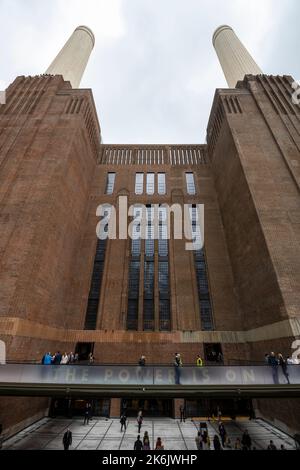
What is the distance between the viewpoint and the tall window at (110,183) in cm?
3072

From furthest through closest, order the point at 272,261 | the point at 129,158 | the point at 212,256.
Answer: the point at 129,158 → the point at 212,256 → the point at 272,261

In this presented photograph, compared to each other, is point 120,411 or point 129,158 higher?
point 129,158

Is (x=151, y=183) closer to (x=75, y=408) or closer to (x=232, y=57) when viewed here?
(x=75, y=408)

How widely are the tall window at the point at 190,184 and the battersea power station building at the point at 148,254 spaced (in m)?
0.25

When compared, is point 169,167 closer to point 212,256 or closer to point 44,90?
point 212,256

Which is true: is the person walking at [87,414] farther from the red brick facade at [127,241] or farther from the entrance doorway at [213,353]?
the entrance doorway at [213,353]

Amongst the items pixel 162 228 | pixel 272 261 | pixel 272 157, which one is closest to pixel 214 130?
pixel 272 157

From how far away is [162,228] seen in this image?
90.2 ft

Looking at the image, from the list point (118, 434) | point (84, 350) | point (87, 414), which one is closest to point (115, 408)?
point (87, 414)

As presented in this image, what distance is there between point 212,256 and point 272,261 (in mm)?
8314

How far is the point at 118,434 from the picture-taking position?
15.1 m

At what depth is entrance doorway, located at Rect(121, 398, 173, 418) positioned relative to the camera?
61.8ft

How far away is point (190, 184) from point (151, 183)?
194 inches

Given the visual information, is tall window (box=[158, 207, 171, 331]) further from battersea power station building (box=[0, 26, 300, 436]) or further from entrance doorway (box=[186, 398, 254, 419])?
entrance doorway (box=[186, 398, 254, 419])
